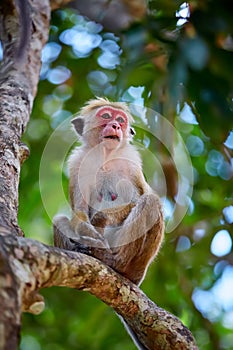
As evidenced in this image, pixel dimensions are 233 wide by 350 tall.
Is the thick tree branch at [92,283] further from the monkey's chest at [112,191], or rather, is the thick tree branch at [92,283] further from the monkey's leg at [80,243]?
the monkey's chest at [112,191]

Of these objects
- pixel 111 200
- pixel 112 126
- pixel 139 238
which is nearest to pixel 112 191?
pixel 111 200

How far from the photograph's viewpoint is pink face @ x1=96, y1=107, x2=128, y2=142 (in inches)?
203

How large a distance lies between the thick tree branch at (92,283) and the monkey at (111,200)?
492 mm

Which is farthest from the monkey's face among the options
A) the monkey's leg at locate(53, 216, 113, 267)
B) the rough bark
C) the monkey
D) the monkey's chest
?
the monkey's leg at locate(53, 216, 113, 267)

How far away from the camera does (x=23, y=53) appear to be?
4.88m

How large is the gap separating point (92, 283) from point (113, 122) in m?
2.16

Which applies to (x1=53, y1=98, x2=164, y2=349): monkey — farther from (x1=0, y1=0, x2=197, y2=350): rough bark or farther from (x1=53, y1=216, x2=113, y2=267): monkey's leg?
(x1=0, y1=0, x2=197, y2=350): rough bark

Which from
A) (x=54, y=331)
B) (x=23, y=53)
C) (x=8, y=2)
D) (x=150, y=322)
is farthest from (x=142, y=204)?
(x=54, y=331)

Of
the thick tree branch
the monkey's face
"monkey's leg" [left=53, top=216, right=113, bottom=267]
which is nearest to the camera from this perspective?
the thick tree branch

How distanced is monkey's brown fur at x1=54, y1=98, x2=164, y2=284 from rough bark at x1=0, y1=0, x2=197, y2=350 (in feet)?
2.27

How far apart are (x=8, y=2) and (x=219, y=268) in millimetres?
3358

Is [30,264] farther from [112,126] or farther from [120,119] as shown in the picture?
[120,119]

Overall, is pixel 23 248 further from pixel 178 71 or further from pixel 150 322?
pixel 150 322

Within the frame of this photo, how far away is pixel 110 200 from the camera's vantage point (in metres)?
4.98
